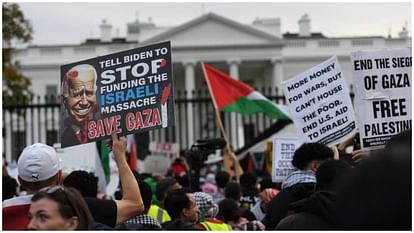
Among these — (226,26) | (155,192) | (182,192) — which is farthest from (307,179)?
(226,26)

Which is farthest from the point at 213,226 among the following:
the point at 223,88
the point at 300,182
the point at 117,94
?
the point at 223,88

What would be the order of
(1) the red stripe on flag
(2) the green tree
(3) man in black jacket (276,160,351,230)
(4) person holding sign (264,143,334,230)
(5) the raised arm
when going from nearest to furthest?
(3) man in black jacket (276,160,351,230) < (5) the raised arm < (4) person holding sign (264,143,334,230) < (1) the red stripe on flag < (2) the green tree

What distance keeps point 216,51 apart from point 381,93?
164ft

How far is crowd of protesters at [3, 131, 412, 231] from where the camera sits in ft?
5.23

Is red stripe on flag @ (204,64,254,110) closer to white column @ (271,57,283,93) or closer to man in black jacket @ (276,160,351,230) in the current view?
man in black jacket @ (276,160,351,230)

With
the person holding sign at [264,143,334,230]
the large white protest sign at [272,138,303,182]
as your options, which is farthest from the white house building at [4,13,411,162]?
the person holding sign at [264,143,334,230]

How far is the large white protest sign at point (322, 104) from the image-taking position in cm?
623

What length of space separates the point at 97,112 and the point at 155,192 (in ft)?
7.76

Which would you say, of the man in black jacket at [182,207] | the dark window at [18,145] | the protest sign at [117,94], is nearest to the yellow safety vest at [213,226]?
the man in black jacket at [182,207]

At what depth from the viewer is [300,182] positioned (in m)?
4.55

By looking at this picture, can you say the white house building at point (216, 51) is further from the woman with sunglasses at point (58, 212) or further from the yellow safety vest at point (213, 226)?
the woman with sunglasses at point (58, 212)

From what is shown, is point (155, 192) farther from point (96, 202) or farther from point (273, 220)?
point (96, 202)

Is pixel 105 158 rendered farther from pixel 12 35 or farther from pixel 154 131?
pixel 154 131

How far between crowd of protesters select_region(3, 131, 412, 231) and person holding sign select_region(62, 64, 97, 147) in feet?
1.30
